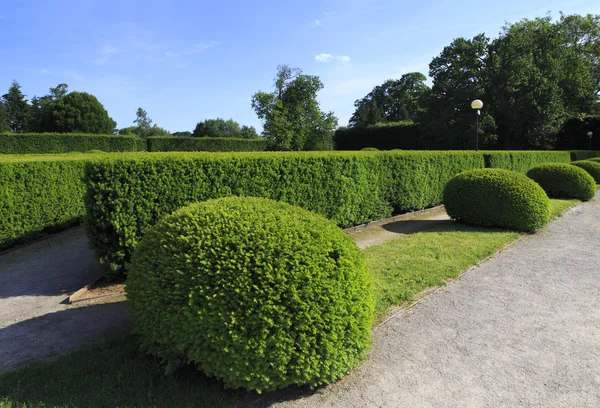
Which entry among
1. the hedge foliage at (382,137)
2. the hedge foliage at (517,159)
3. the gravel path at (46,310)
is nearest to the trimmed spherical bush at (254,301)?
the gravel path at (46,310)

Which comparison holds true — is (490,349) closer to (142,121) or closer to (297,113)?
(297,113)

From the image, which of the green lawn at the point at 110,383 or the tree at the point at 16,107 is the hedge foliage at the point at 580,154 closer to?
the green lawn at the point at 110,383

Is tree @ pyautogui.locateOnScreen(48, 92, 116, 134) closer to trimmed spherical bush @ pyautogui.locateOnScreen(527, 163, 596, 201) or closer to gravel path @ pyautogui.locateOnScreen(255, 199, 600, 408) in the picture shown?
trimmed spherical bush @ pyautogui.locateOnScreen(527, 163, 596, 201)

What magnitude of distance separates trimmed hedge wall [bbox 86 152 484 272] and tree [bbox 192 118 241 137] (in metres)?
69.9

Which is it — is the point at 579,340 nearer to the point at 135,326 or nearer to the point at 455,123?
the point at 135,326

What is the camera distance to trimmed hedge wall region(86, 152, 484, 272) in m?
4.56

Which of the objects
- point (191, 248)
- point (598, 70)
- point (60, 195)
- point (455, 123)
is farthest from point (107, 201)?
point (598, 70)

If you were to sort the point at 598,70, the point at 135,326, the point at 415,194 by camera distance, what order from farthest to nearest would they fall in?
the point at 598,70
the point at 415,194
the point at 135,326

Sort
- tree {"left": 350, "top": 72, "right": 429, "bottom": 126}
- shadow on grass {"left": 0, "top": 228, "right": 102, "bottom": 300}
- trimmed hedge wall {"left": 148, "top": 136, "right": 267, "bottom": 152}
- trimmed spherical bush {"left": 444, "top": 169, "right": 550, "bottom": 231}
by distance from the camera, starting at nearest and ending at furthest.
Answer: shadow on grass {"left": 0, "top": 228, "right": 102, "bottom": 300}
trimmed spherical bush {"left": 444, "top": 169, "right": 550, "bottom": 231}
trimmed hedge wall {"left": 148, "top": 136, "right": 267, "bottom": 152}
tree {"left": 350, "top": 72, "right": 429, "bottom": 126}

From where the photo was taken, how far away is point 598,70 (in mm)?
35969

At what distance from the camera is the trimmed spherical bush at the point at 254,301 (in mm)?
2381

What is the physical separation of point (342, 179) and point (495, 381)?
17.7ft

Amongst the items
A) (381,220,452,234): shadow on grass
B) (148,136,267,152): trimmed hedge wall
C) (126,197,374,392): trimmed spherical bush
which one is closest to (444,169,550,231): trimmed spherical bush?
(381,220,452,234): shadow on grass

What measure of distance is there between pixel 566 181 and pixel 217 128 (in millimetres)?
81495
